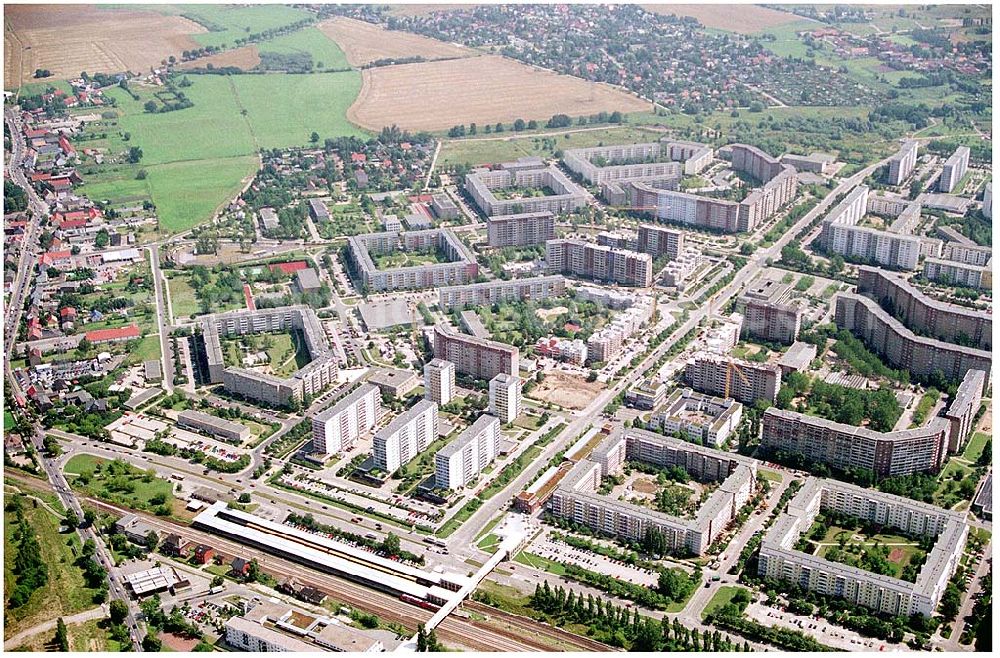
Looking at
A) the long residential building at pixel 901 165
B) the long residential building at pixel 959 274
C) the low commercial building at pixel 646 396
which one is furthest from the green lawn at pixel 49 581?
the long residential building at pixel 901 165

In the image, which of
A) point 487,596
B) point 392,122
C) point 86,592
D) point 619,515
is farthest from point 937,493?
point 392,122

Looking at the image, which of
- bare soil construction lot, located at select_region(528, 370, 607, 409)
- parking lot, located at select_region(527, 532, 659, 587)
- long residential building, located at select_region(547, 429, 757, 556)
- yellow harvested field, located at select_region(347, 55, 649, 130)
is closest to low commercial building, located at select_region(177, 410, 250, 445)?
bare soil construction lot, located at select_region(528, 370, 607, 409)

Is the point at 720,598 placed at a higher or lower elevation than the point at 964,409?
lower

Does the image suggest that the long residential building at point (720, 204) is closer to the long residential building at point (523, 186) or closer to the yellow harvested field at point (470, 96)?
the long residential building at point (523, 186)

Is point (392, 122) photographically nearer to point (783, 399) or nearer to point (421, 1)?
point (421, 1)

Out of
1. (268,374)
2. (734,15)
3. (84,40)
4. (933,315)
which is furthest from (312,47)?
(933,315)

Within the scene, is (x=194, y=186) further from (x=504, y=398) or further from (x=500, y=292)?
(x=504, y=398)

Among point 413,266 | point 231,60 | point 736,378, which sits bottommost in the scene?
point 736,378
